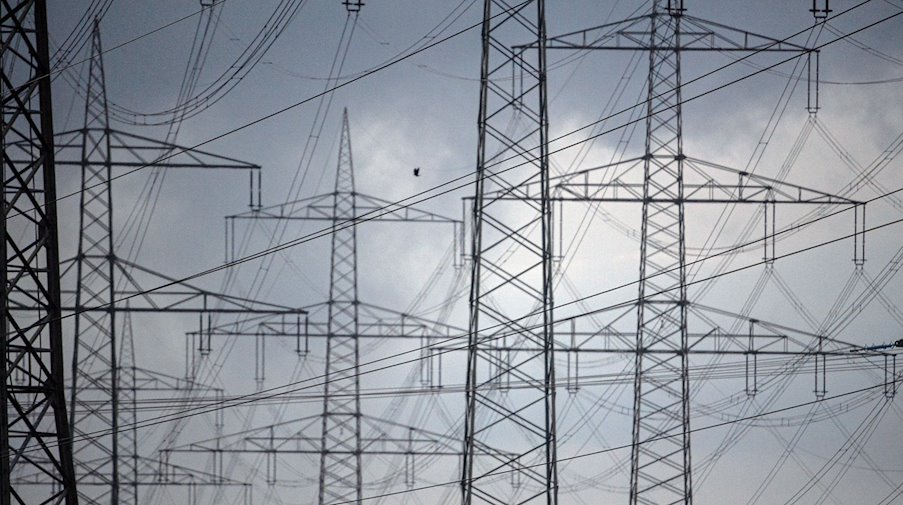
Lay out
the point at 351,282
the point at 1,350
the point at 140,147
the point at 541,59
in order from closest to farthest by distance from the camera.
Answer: the point at 1,350, the point at 541,59, the point at 140,147, the point at 351,282

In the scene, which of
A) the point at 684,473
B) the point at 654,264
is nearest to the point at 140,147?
the point at 654,264

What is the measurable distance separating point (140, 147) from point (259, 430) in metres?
12.5

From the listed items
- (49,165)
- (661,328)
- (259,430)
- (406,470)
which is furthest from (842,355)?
(49,165)

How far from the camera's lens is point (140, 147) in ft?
90.5

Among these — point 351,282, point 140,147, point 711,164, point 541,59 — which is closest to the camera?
point 541,59

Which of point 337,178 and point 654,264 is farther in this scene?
point 337,178

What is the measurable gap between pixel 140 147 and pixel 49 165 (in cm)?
902

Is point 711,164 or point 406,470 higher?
point 711,164

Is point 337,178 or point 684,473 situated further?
point 337,178

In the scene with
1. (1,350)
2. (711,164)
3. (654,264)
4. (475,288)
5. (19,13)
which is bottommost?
(1,350)

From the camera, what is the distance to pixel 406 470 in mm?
37094

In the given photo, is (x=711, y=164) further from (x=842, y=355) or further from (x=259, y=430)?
(x=259, y=430)

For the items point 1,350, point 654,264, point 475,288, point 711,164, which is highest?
point 711,164

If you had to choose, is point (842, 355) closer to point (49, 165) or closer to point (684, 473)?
point (684, 473)
